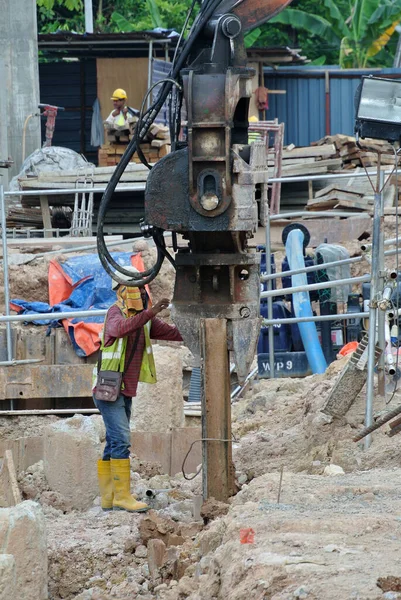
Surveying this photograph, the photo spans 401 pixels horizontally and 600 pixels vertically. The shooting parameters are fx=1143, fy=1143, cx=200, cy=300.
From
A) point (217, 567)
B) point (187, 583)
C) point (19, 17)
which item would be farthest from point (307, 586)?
point (19, 17)

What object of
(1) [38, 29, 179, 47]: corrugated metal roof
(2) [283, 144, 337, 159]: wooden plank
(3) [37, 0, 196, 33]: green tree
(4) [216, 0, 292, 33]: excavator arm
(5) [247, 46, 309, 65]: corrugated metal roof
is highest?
(3) [37, 0, 196, 33]: green tree

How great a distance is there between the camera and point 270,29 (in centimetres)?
3192

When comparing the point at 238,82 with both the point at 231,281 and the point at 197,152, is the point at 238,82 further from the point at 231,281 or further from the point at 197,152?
the point at 231,281

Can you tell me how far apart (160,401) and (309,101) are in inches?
680

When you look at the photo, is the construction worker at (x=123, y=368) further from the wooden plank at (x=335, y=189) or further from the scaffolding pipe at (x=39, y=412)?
the wooden plank at (x=335, y=189)

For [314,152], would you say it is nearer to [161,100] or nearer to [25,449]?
[25,449]

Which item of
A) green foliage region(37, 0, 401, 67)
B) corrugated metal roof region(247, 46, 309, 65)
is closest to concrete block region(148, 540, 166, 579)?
corrugated metal roof region(247, 46, 309, 65)

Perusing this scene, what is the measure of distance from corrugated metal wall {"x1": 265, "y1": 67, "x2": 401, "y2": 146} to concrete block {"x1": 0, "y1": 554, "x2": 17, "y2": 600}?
70.0 feet

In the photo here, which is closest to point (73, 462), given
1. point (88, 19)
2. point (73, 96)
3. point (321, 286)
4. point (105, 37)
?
point (321, 286)

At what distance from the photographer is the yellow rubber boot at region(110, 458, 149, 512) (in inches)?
341

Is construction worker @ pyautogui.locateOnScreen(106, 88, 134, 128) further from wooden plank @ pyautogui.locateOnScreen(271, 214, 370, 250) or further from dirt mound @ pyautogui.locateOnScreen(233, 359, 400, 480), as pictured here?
dirt mound @ pyautogui.locateOnScreen(233, 359, 400, 480)

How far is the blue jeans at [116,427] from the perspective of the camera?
28.6ft

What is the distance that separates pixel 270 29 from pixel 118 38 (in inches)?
385

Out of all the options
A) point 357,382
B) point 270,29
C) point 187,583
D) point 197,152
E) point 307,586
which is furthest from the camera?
point 270,29
